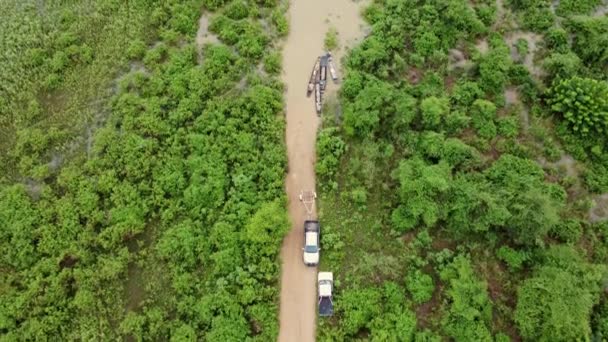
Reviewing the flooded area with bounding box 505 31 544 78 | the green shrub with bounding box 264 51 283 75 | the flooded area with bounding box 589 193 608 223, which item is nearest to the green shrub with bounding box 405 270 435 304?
the flooded area with bounding box 589 193 608 223

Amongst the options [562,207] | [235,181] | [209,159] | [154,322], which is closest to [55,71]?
[209,159]

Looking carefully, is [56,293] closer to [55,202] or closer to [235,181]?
[55,202]

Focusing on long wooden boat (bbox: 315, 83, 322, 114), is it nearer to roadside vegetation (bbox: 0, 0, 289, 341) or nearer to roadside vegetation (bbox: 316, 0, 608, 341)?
roadside vegetation (bbox: 316, 0, 608, 341)

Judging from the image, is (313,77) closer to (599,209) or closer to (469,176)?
(469,176)

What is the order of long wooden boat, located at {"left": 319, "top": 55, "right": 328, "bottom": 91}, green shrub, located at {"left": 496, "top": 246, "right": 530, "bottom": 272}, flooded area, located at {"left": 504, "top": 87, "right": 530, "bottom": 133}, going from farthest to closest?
long wooden boat, located at {"left": 319, "top": 55, "right": 328, "bottom": 91}, flooded area, located at {"left": 504, "top": 87, "right": 530, "bottom": 133}, green shrub, located at {"left": 496, "top": 246, "right": 530, "bottom": 272}

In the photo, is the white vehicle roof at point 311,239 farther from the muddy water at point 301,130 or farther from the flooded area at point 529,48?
the flooded area at point 529,48

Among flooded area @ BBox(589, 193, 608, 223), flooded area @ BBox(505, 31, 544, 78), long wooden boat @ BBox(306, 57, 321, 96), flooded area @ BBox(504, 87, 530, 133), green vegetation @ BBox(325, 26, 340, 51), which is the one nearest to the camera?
flooded area @ BBox(589, 193, 608, 223)
